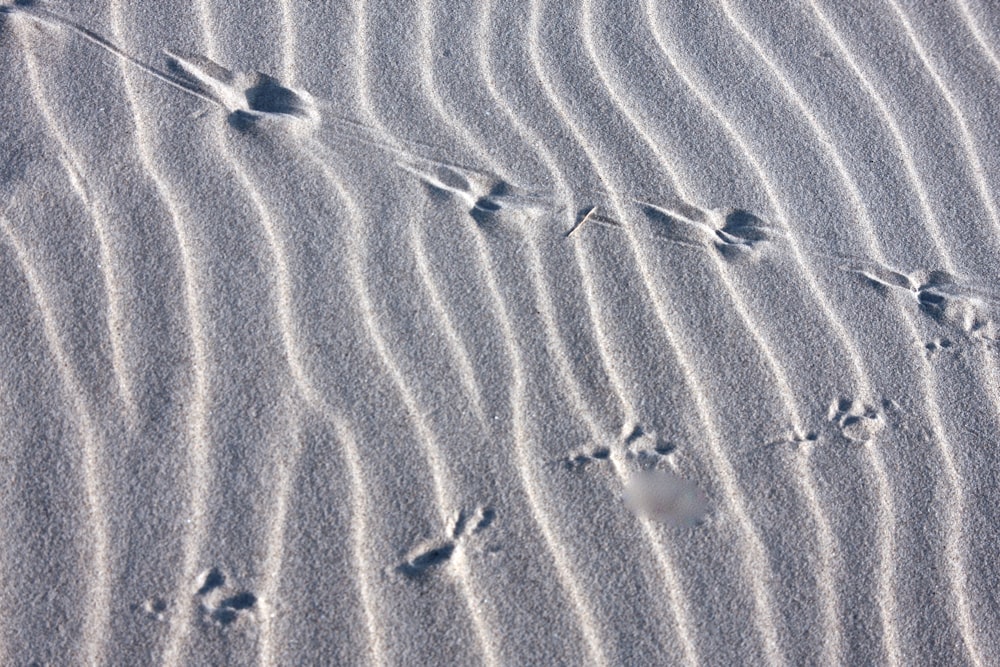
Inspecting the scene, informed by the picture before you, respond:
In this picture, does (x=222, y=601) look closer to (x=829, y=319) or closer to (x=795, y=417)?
(x=795, y=417)

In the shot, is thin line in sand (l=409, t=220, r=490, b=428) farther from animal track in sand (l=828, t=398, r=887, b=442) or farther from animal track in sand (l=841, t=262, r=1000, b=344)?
animal track in sand (l=841, t=262, r=1000, b=344)

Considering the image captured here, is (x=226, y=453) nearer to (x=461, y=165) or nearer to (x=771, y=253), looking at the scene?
(x=461, y=165)

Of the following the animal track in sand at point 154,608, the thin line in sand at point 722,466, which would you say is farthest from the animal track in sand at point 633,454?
the animal track in sand at point 154,608

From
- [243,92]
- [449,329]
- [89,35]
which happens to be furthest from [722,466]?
[89,35]

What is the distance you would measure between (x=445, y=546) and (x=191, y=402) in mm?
670

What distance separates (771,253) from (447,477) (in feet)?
3.34

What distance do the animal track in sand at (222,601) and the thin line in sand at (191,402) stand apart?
0.11ft

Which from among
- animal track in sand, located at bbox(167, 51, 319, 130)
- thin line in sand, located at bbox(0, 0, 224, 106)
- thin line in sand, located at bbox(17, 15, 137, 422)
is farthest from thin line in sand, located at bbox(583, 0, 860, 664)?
thin line in sand, located at bbox(17, 15, 137, 422)

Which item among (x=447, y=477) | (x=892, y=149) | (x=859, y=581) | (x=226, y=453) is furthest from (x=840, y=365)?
(x=226, y=453)

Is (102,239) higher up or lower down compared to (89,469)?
higher up

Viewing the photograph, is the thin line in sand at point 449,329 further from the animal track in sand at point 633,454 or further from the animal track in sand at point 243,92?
the animal track in sand at point 243,92

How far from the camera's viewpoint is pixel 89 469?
6.41 feet

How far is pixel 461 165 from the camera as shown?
92.1 inches

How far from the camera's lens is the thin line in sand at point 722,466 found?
1.91 meters
